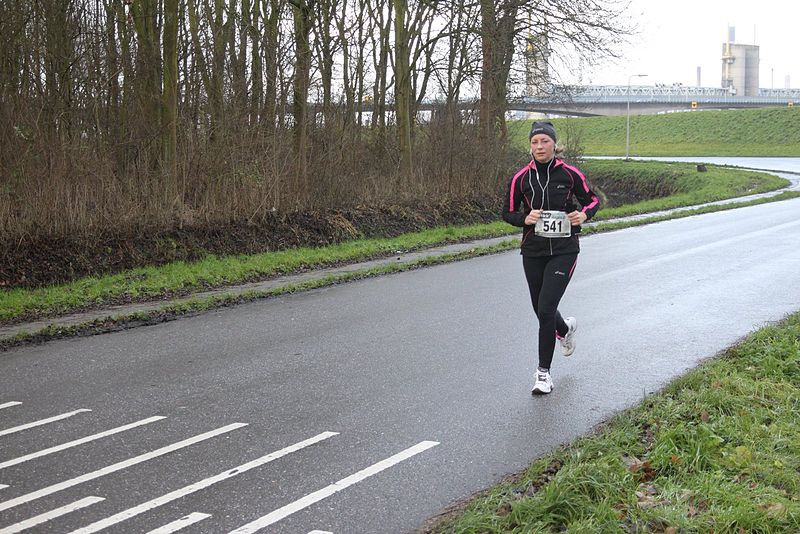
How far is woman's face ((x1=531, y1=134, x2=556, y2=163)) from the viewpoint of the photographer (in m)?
7.61

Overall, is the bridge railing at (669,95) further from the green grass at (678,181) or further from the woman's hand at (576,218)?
the woman's hand at (576,218)

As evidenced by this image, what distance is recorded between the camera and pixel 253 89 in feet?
64.0

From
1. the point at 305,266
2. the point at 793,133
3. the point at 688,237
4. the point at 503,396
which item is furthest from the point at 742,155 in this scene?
the point at 503,396

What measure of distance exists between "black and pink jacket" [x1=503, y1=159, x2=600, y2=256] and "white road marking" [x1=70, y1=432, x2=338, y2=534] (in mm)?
2541

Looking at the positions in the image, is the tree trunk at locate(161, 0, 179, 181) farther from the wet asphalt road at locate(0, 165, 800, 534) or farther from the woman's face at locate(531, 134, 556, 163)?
the woman's face at locate(531, 134, 556, 163)

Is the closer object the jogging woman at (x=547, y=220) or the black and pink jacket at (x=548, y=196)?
the jogging woman at (x=547, y=220)

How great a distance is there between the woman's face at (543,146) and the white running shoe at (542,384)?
170cm

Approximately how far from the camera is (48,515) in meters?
4.85

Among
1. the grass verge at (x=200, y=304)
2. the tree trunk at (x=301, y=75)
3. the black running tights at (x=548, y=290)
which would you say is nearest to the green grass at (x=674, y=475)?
the black running tights at (x=548, y=290)

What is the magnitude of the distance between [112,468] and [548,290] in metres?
3.71

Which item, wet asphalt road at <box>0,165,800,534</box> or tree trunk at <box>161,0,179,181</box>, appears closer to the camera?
wet asphalt road at <box>0,165,800,534</box>

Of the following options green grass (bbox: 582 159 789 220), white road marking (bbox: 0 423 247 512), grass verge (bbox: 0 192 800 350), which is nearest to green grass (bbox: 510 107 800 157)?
green grass (bbox: 582 159 789 220)

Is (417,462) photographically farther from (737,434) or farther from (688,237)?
(688,237)

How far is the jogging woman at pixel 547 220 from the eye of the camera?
302 inches
